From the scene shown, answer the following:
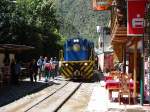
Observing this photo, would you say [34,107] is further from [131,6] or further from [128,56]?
[128,56]

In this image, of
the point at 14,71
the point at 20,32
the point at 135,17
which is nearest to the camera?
the point at 135,17

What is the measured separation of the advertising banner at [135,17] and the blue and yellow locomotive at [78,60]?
72.0ft

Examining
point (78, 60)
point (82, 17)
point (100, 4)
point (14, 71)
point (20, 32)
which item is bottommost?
point (14, 71)

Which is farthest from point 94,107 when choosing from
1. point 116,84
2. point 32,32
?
point 32,32

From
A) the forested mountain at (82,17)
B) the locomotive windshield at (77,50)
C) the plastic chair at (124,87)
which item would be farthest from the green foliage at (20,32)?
the forested mountain at (82,17)

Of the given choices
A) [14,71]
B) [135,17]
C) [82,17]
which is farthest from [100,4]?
[82,17]

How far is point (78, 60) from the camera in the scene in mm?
39250

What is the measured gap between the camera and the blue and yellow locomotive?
3891cm

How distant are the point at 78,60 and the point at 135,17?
22.6 metres

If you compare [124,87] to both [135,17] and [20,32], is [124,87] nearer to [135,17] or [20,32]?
[135,17]

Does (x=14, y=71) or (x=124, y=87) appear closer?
(x=124, y=87)

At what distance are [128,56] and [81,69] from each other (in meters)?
11.3

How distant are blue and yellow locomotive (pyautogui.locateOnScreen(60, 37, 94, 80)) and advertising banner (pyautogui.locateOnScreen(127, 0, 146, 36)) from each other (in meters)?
22.0

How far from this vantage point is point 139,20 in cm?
1675
